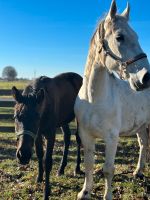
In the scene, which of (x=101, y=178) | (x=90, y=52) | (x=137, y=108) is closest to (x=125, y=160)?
(x=101, y=178)

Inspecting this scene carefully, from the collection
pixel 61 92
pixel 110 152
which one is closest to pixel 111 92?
pixel 110 152

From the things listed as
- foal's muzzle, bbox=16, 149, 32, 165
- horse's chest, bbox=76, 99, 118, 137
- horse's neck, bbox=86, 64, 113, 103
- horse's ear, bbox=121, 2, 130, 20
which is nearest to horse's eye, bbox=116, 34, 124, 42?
horse's ear, bbox=121, 2, 130, 20

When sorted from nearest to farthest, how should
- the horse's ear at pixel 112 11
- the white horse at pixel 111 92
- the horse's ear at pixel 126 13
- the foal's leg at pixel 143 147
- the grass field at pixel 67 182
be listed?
1. the white horse at pixel 111 92
2. the horse's ear at pixel 112 11
3. the horse's ear at pixel 126 13
4. the grass field at pixel 67 182
5. the foal's leg at pixel 143 147

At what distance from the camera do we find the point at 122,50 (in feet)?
13.3

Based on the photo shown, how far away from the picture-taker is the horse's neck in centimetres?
478

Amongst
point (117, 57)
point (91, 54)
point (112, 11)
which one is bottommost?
point (117, 57)

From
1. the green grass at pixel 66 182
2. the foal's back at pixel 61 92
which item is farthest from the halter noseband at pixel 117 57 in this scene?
the green grass at pixel 66 182

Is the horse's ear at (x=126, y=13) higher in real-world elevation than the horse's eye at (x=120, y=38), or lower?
higher

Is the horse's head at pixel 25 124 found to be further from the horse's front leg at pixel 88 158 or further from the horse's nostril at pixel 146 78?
the horse's nostril at pixel 146 78

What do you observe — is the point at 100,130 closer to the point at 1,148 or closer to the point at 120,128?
the point at 120,128

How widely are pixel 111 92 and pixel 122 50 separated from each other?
102cm

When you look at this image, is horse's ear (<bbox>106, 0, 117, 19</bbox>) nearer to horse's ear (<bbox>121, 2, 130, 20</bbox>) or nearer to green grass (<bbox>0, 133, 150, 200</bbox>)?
horse's ear (<bbox>121, 2, 130, 20</bbox>)

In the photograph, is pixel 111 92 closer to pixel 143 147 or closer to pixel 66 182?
pixel 143 147

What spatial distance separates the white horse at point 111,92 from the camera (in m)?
4.02
